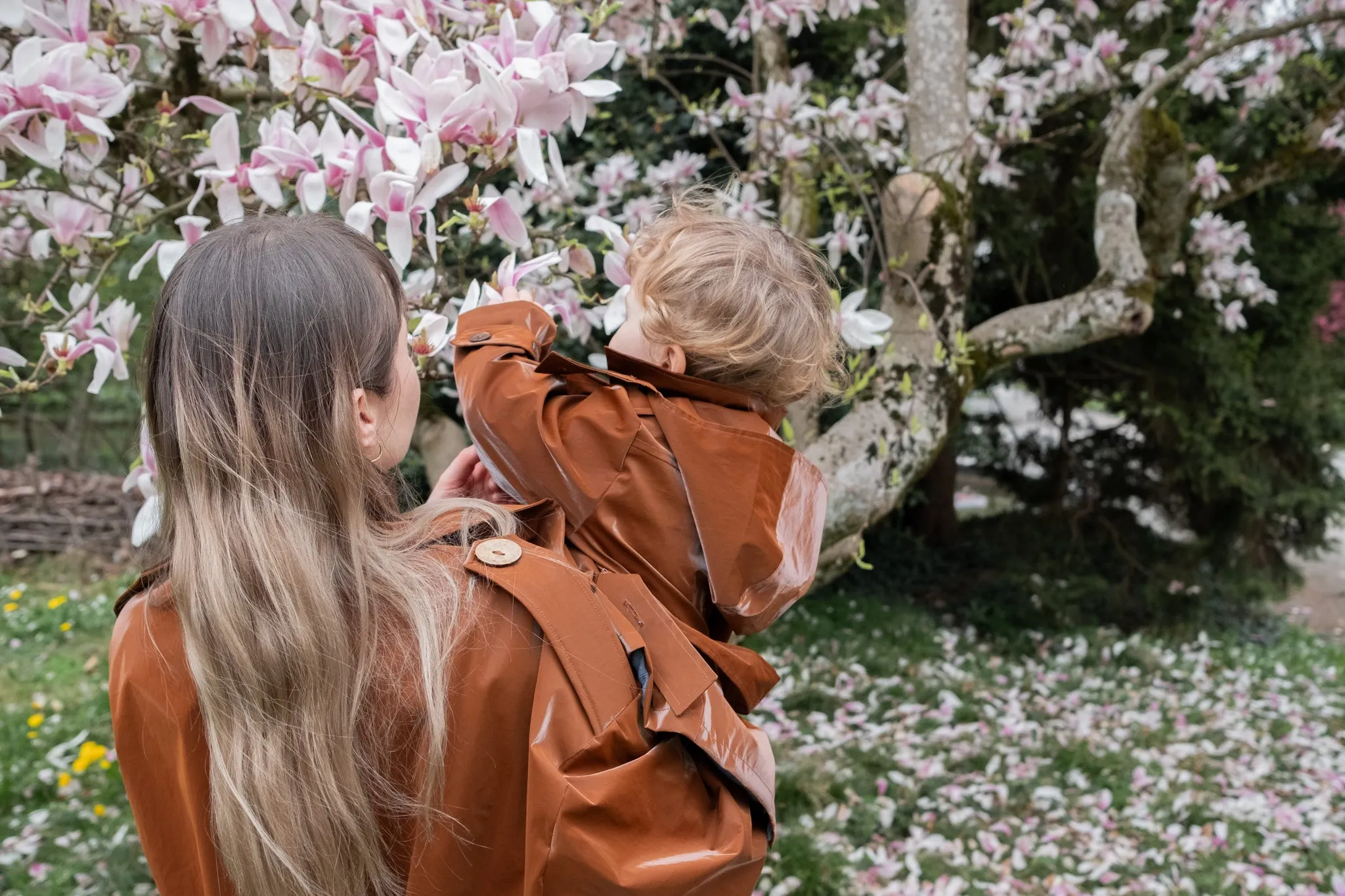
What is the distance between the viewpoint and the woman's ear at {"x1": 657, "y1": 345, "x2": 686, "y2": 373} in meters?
1.15

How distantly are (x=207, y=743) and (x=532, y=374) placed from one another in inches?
19.4

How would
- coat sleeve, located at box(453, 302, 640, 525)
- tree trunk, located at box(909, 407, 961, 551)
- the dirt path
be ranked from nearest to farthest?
coat sleeve, located at box(453, 302, 640, 525), tree trunk, located at box(909, 407, 961, 551), the dirt path

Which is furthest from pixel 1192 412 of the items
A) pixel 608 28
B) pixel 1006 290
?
pixel 608 28

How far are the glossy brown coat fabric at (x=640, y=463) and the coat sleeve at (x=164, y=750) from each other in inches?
15.2

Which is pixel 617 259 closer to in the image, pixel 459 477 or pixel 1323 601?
pixel 459 477

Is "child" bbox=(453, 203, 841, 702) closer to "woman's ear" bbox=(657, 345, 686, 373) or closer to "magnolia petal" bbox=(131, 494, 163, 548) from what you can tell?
"woman's ear" bbox=(657, 345, 686, 373)

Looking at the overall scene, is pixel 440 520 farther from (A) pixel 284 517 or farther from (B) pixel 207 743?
(B) pixel 207 743

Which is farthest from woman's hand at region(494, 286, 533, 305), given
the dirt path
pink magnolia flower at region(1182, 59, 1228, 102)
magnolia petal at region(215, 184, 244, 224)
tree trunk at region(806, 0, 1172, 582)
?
the dirt path

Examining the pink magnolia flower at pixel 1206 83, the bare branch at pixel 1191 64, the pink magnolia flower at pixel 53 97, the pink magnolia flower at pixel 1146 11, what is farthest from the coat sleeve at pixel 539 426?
the pink magnolia flower at pixel 1146 11

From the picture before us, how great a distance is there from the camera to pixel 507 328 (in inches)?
44.0

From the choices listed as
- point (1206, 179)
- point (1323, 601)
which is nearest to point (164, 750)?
point (1206, 179)

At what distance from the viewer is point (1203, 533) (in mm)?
5230

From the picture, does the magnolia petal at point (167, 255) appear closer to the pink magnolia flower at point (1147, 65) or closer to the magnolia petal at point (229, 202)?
the magnolia petal at point (229, 202)

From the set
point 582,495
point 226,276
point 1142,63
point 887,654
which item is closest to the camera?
point 226,276
